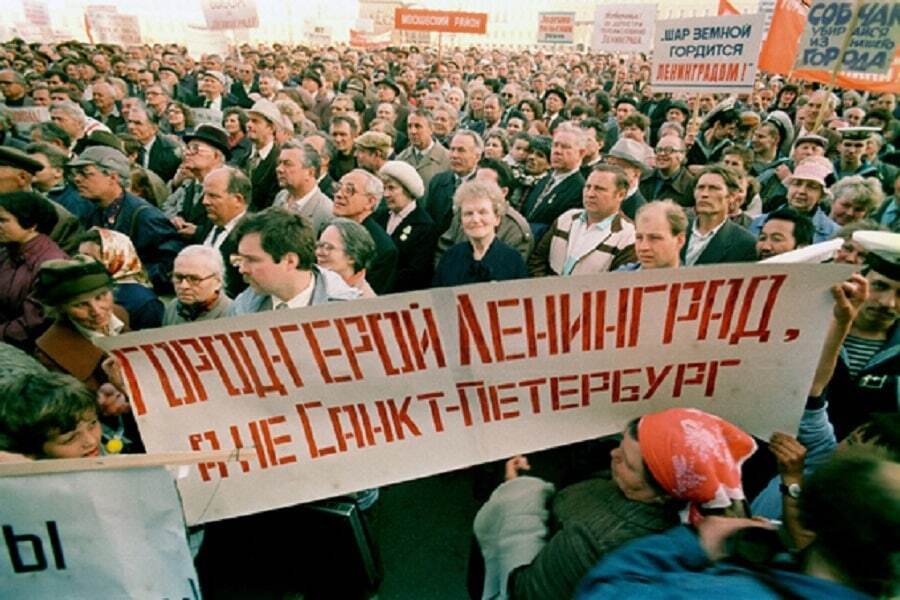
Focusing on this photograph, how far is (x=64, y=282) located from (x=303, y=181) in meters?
→ 2.25

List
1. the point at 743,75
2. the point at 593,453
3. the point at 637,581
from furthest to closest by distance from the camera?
the point at 743,75 → the point at 593,453 → the point at 637,581

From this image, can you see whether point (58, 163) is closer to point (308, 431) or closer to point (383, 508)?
point (383, 508)

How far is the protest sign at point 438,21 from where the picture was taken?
52.8 feet

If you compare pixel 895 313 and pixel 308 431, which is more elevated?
pixel 895 313

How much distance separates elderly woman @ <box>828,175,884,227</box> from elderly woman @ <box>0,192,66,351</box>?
4.92 metres

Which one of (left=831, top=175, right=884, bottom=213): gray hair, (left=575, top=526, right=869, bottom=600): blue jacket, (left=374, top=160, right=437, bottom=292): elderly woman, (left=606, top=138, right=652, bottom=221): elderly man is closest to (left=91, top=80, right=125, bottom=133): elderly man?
(left=374, top=160, right=437, bottom=292): elderly woman

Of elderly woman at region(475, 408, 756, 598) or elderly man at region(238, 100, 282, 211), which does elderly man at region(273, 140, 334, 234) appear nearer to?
elderly man at region(238, 100, 282, 211)

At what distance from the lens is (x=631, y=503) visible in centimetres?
160

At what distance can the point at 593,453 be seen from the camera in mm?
2719

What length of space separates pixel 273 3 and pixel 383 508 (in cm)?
5667

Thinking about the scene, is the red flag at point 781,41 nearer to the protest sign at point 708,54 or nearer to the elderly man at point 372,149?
the protest sign at point 708,54

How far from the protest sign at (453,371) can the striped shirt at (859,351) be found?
0.49 m

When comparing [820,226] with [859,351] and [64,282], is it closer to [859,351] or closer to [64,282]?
[859,351]

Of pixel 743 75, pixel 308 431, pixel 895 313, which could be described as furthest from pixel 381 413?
pixel 743 75
